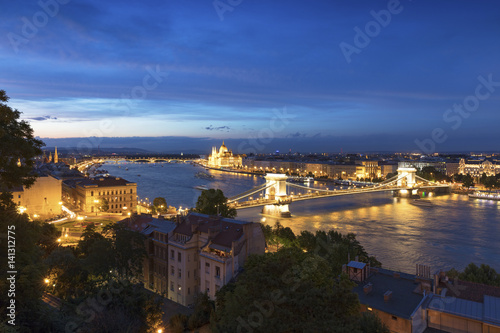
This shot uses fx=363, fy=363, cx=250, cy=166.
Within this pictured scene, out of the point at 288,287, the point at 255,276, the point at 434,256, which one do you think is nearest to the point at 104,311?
the point at 255,276

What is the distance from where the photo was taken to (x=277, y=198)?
26.5 metres

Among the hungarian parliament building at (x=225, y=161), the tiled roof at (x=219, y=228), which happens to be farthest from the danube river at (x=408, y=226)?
the hungarian parliament building at (x=225, y=161)

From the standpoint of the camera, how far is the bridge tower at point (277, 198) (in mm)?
24906

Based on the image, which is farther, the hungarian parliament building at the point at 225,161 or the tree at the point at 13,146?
the hungarian parliament building at the point at 225,161

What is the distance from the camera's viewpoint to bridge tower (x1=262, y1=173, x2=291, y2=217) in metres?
24.9

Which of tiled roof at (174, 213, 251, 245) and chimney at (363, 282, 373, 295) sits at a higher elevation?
tiled roof at (174, 213, 251, 245)

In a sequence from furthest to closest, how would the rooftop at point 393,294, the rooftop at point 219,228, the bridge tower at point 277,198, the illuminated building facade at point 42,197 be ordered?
the bridge tower at point 277,198 < the illuminated building facade at point 42,197 < the rooftop at point 219,228 < the rooftop at point 393,294

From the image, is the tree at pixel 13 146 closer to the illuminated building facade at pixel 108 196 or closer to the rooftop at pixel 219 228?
the rooftop at pixel 219 228

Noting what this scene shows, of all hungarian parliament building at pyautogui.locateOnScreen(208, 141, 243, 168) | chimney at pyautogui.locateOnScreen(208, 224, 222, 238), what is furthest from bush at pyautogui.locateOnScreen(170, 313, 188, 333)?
hungarian parliament building at pyautogui.locateOnScreen(208, 141, 243, 168)

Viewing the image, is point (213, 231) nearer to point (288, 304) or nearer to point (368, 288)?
point (368, 288)

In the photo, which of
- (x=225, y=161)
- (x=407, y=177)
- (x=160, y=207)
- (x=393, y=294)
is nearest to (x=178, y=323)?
(x=393, y=294)

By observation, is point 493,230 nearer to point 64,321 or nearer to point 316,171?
point 64,321

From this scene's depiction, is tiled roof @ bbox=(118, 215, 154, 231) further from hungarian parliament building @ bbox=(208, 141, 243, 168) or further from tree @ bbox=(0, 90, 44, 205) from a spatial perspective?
hungarian parliament building @ bbox=(208, 141, 243, 168)

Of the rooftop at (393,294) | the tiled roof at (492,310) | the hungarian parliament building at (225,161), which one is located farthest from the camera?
the hungarian parliament building at (225,161)
